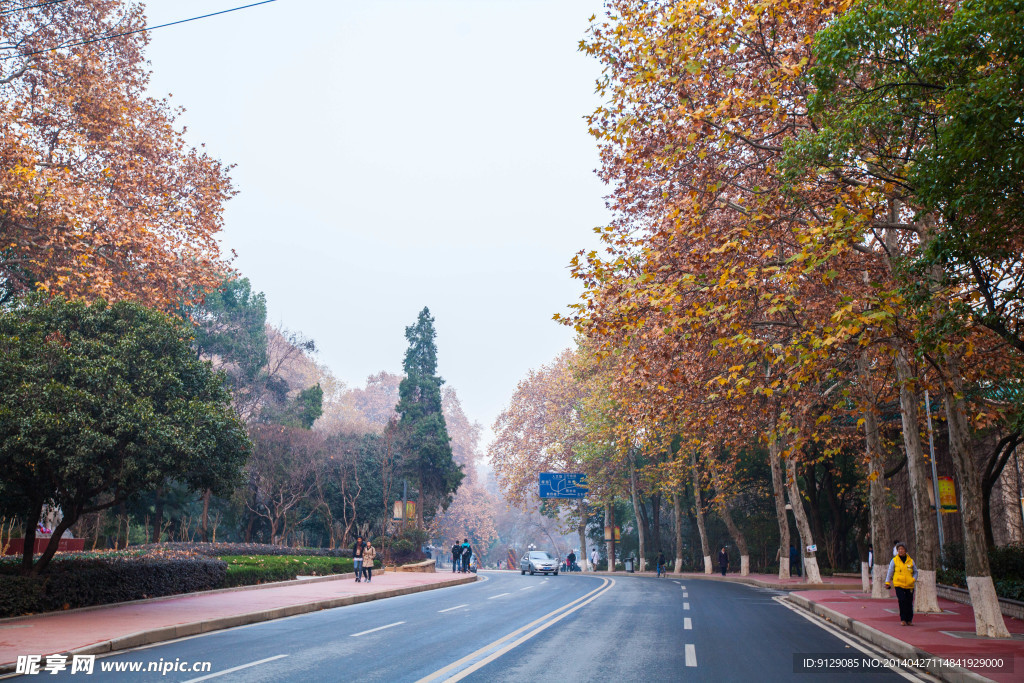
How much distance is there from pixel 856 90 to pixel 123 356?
1560cm

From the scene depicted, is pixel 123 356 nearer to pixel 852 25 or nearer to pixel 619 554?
pixel 852 25

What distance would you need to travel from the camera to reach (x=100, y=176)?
80.4 feet

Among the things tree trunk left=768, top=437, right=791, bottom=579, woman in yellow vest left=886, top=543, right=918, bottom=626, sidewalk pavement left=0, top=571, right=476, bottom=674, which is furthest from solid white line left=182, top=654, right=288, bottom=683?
tree trunk left=768, top=437, right=791, bottom=579

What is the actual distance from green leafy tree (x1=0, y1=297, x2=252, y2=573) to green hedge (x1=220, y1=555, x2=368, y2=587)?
23.8ft

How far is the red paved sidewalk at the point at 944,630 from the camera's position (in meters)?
11.2

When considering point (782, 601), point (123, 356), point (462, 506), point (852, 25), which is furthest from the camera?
point (462, 506)

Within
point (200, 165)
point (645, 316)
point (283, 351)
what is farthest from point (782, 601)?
point (283, 351)

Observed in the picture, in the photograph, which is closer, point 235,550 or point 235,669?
point 235,669

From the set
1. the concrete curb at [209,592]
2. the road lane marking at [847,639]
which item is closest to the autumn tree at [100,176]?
the concrete curb at [209,592]

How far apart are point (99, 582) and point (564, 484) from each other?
37498mm

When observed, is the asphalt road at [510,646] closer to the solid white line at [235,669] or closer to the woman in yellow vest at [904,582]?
the solid white line at [235,669]

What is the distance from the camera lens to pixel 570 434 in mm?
57750

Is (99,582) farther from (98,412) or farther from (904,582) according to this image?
(904,582)

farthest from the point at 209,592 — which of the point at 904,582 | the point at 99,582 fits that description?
the point at 904,582
